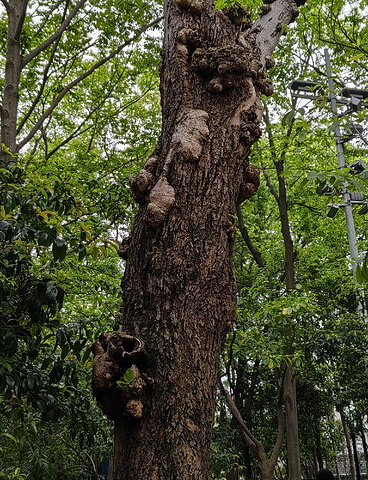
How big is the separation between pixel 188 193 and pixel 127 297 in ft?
1.71

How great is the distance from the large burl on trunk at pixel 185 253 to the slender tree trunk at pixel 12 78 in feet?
9.26

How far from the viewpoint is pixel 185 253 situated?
5.96ft

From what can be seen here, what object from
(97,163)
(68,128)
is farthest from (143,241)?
(68,128)

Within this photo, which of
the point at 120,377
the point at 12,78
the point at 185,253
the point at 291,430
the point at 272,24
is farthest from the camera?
the point at 291,430

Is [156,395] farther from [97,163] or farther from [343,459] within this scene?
[343,459]

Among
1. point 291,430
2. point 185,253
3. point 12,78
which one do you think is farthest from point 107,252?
point 185,253

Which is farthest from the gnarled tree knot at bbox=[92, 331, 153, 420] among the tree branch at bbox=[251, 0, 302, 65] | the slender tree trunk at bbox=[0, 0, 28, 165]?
the slender tree trunk at bbox=[0, 0, 28, 165]

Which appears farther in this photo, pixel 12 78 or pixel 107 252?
pixel 107 252

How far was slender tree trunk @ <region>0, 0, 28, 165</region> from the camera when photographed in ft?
15.9

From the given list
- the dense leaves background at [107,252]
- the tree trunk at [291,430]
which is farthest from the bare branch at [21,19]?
the tree trunk at [291,430]

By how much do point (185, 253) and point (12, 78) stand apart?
4347 mm

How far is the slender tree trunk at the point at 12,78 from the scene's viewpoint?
15.9 ft

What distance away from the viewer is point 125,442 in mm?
1581

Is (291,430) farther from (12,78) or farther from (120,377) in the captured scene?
(120,377)
